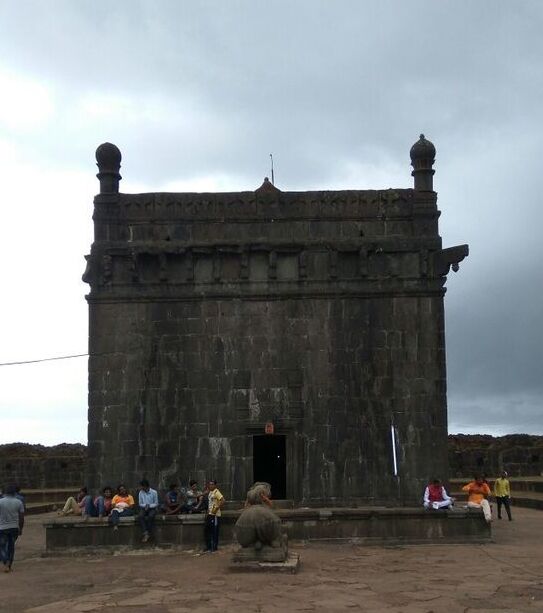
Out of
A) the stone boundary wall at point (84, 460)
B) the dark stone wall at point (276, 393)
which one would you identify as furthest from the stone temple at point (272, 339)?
the stone boundary wall at point (84, 460)

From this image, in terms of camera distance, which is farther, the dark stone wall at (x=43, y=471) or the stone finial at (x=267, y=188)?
the dark stone wall at (x=43, y=471)

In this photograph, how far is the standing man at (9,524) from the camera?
47.4 feet

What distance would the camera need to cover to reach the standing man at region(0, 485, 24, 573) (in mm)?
14461

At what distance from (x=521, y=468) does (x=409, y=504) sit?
20.1m

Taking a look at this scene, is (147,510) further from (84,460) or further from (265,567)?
(84,460)

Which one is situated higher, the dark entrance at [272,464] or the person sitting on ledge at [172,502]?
the dark entrance at [272,464]

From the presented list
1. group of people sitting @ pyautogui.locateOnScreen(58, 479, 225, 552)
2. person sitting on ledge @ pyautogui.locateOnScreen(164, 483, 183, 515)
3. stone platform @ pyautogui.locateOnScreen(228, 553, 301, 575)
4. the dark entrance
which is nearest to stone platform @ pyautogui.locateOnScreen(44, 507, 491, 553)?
group of people sitting @ pyautogui.locateOnScreen(58, 479, 225, 552)

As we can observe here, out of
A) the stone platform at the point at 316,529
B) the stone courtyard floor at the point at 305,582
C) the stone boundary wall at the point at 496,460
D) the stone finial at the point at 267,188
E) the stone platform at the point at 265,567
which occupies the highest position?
the stone finial at the point at 267,188

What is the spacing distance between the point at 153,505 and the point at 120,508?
981 mm

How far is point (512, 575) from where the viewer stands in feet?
42.0

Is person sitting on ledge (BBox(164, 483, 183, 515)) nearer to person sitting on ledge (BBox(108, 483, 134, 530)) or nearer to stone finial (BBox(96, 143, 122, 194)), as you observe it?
person sitting on ledge (BBox(108, 483, 134, 530))

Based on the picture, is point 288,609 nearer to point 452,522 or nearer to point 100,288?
point 452,522

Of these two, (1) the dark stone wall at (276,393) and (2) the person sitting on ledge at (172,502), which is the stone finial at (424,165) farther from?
(2) the person sitting on ledge at (172,502)

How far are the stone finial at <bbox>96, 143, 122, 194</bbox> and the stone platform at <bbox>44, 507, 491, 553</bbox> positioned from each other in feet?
25.6
